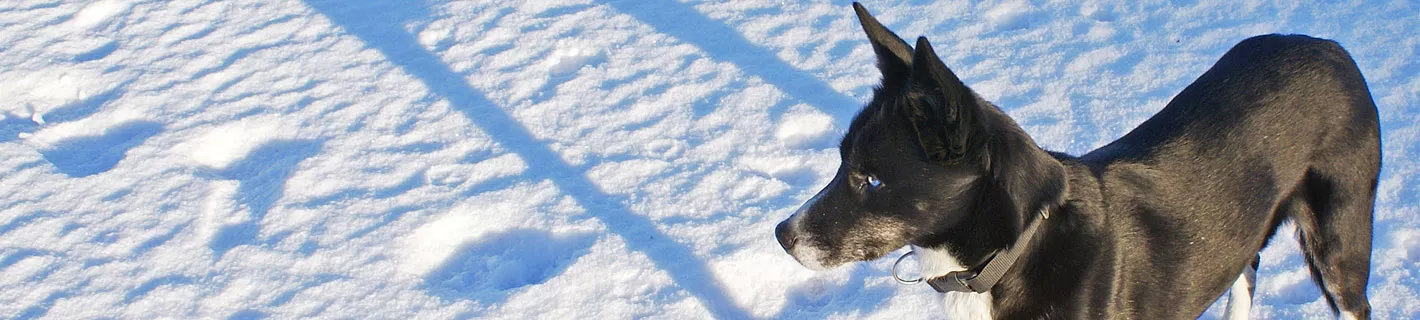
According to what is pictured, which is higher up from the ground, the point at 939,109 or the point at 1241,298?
the point at 939,109

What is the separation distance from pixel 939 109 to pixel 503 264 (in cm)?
236

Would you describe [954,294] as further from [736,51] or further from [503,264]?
[736,51]

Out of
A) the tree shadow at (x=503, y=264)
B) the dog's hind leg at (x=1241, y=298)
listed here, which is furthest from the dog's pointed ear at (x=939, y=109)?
the tree shadow at (x=503, y=264)

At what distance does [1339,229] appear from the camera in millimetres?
3100

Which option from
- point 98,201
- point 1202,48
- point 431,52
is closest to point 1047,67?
point 1202,48

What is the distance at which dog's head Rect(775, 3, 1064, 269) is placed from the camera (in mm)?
2389

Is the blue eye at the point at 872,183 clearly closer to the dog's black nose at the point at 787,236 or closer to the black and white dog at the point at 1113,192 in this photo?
the black and white dog at the point at 1113,192

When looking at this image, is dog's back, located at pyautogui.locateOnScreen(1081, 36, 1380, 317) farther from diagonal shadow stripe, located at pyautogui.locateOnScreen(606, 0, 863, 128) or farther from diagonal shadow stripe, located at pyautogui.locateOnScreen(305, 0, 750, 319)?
diagonal shadow stripe, located at pyautogui.locateOnScreen(606, 0, 863, 128)

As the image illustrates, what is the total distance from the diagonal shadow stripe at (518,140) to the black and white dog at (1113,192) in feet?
3.55

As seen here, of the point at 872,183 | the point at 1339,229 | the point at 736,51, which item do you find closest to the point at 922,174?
the point at 872,183

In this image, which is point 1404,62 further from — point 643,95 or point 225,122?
point 225,122

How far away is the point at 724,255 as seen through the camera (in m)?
4.11

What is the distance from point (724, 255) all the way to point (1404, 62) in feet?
12.5

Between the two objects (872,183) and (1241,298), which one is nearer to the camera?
(872,183)
